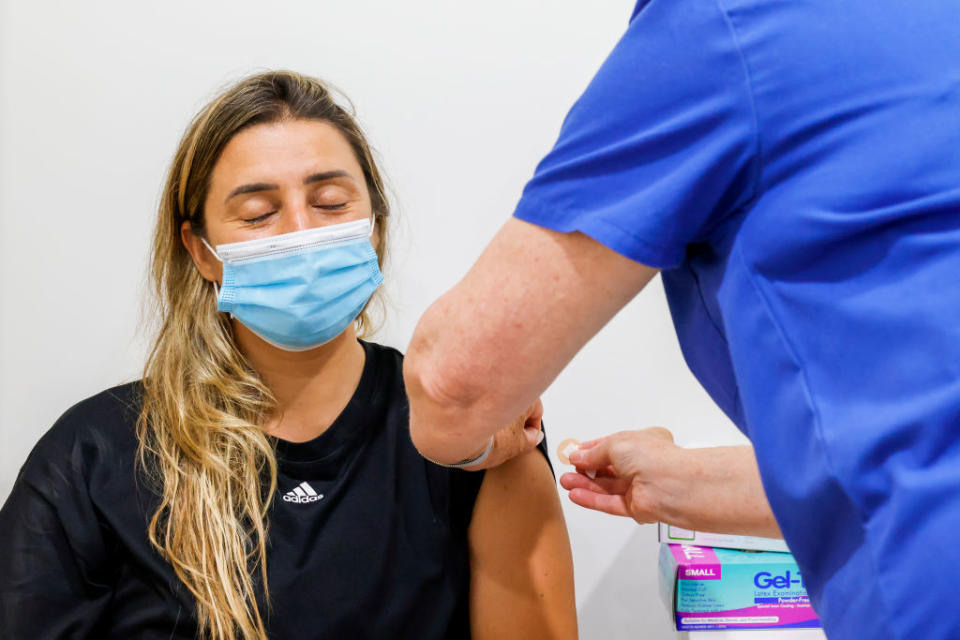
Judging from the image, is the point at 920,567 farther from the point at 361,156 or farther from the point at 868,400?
the point at 361,156

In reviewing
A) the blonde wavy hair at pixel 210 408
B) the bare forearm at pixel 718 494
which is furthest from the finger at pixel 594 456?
the blonde wavy hair at pixel 210 408

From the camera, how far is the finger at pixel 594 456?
3.96ft

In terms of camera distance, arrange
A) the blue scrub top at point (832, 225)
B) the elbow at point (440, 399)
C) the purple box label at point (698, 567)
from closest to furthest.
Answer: the blue scrub top at point (832, 225), the elbow at point (440, 399), the purple box label at point (698, 567)

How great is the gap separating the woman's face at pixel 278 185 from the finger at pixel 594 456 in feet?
1.67

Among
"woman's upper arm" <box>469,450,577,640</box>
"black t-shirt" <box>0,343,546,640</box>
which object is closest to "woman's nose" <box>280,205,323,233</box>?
"black t-shirt" <box>0,343,546,640</box>

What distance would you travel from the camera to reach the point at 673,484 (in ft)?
3.72

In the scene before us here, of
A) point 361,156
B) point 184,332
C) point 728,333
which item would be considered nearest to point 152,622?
point 184,332

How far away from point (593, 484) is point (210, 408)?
62 centimetres

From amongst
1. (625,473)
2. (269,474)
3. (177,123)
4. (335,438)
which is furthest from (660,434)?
(177,123)

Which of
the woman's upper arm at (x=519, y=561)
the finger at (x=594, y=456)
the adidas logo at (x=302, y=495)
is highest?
the finger at (x=594, y=456)

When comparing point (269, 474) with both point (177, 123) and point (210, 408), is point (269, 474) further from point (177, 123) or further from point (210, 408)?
point (177, 123)

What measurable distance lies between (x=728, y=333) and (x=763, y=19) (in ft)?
0.78

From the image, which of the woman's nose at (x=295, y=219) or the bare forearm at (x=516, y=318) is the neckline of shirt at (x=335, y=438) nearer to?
the woman's nose at (x=295, y=219)

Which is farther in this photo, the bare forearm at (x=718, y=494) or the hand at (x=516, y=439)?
the hand at (x=516, y=439)
